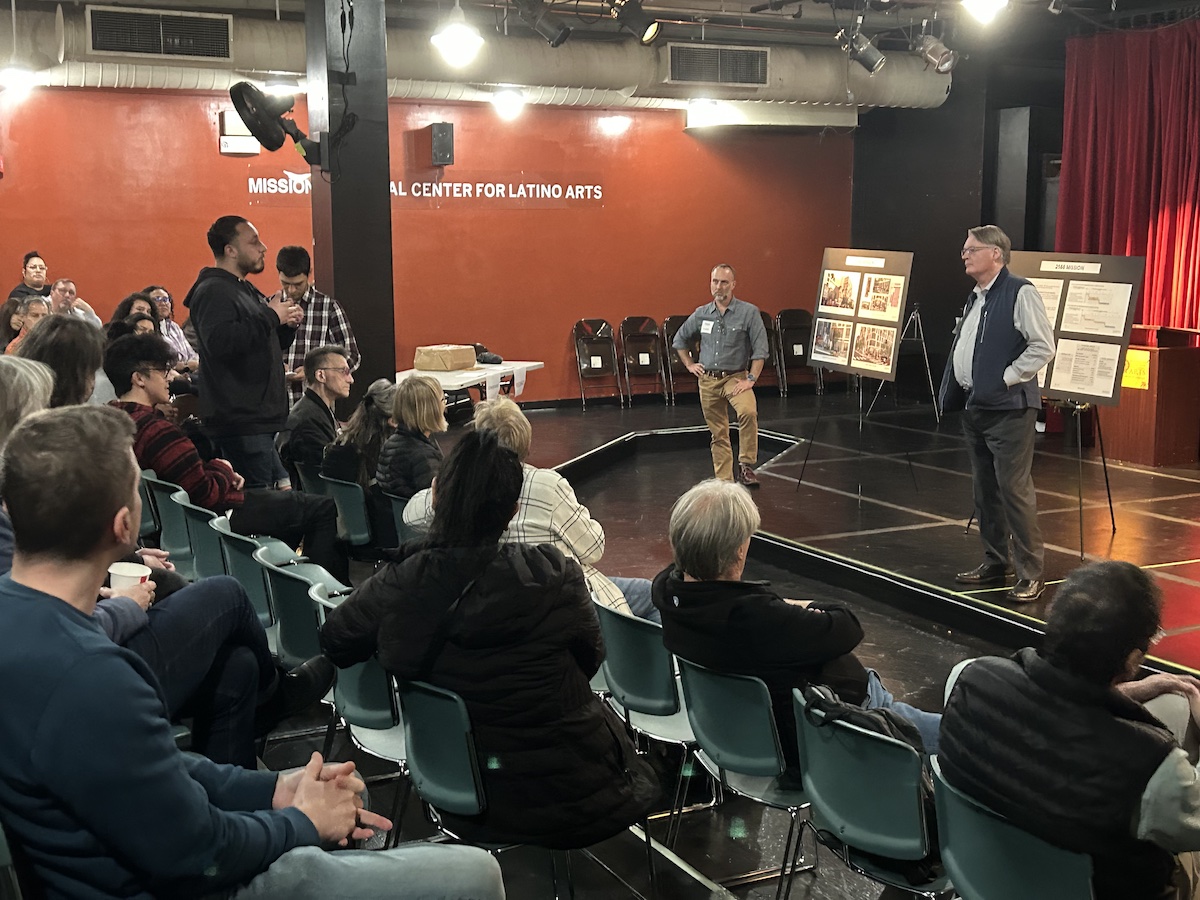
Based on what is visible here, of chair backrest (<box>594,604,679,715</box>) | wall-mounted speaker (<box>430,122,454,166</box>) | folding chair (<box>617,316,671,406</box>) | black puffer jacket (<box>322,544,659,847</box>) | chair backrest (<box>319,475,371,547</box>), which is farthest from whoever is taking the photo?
folding chair (<box>617,316,671,406</box>)

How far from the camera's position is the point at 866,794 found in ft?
8.84

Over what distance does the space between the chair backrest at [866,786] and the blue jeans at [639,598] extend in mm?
1416

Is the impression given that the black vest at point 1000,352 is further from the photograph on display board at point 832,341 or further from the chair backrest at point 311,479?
the chair backrest at point 311,479

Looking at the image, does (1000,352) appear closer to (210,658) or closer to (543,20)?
(210,658)

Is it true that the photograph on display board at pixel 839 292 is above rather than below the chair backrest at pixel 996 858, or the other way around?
above

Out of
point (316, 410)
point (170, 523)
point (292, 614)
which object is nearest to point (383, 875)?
point (292, 614)

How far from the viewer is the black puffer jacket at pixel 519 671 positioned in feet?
9.00

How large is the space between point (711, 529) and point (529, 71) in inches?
316

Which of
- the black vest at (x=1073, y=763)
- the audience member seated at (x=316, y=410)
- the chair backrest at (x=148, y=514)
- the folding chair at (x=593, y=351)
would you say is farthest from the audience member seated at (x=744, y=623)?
the folding chair at (x=593, y=351)

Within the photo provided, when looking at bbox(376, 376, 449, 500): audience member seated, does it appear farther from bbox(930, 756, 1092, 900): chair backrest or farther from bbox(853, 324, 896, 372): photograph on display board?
bbox(853, 324, 896, 372): photograph on display board

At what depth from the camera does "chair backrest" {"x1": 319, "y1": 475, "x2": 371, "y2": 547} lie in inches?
221

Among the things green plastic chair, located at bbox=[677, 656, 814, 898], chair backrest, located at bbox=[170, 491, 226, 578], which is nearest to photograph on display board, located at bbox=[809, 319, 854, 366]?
chair backrest, located at bbox=[170, 491, 226, 578]

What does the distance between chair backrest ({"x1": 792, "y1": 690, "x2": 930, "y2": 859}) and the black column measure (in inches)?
196

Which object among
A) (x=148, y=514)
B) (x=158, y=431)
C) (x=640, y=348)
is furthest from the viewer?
(x=640, y=348)
